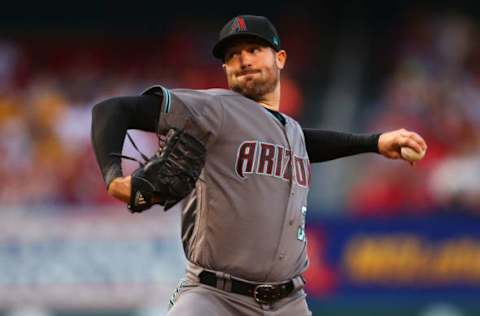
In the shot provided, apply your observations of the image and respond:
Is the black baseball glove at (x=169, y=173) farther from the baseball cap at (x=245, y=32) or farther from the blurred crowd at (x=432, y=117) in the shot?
the blurred crowd at (x=432, y=117)

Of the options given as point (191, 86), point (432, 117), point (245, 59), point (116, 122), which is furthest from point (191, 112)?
point (191, 86)

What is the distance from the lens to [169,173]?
3.56 meters

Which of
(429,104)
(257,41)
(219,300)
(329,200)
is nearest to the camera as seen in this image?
(219,300)

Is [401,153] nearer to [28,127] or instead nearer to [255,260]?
[255,260]

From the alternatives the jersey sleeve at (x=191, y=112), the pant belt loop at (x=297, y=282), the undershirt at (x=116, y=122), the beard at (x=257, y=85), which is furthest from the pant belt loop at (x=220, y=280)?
the beard at (x=257, y=85)

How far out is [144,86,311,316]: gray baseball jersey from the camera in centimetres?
389

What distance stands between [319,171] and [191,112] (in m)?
5.87

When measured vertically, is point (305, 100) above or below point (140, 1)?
below

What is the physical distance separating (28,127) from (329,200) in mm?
3449

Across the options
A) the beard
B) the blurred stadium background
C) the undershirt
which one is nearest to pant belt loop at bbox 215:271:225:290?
the undershirt

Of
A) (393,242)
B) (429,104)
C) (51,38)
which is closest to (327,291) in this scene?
(393,242)

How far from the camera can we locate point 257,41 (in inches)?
163

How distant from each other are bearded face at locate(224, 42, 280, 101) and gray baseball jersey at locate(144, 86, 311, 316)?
87 millimetres

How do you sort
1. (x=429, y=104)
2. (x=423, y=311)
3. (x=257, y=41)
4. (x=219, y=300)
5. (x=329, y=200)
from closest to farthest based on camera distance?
(x=219, y=300), (x=257, y=41), (x=423, y=311), (x=329, y=200), (x=429, y=104)
